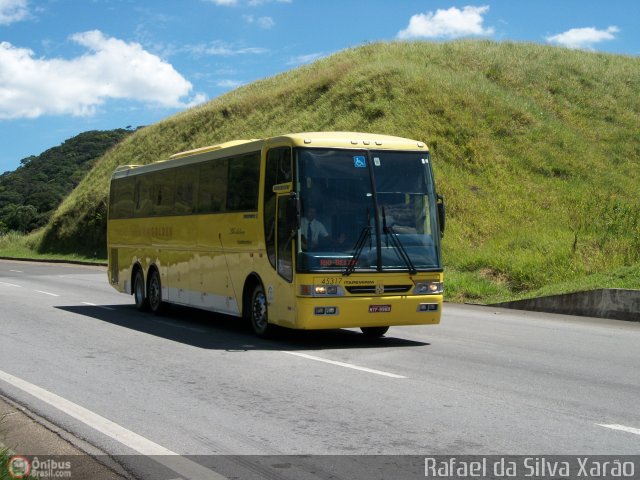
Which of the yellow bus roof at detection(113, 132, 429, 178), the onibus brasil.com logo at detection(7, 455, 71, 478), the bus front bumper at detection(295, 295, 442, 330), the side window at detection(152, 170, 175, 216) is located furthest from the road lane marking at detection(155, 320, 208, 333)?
the onibus brasil.com logo at detection(7, 455, 71, 478)

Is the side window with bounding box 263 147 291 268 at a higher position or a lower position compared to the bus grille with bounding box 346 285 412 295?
higher

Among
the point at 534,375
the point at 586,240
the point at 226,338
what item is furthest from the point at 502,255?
the point at 534,375

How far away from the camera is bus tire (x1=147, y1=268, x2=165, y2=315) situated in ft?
62.7

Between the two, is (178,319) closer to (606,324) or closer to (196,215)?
(196,215)

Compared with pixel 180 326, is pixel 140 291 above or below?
above

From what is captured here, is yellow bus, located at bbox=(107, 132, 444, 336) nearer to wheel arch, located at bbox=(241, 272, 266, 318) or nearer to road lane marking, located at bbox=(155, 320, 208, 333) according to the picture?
wheel arch, located at bbox=(241, 272, 266, 318)

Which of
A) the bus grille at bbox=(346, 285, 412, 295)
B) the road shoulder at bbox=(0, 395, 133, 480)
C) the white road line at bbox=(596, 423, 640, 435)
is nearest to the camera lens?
the road shoulder at bbox=(0, 395, 133, 480)

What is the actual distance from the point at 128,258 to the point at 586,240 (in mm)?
14378

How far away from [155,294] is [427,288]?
7910mm

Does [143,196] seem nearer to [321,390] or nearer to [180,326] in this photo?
[180,326]

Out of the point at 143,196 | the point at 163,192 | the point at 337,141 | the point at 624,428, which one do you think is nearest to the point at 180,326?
the point at 163,192

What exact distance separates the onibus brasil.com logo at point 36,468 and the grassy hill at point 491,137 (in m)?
15.9

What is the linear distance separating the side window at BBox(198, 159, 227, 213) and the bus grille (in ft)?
12.0

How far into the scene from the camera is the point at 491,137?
43.4 m
